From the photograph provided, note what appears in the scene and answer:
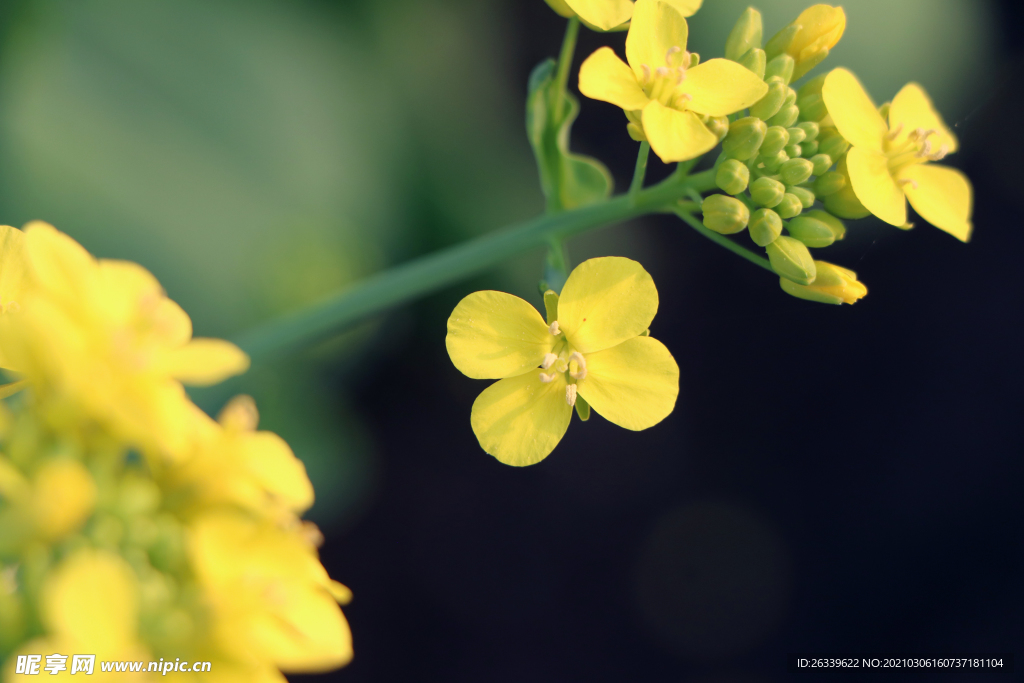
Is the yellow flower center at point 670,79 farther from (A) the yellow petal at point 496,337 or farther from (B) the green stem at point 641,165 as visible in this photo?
(A) the yellow petal at point 496,337

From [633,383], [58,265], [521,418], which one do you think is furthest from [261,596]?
[633,383]

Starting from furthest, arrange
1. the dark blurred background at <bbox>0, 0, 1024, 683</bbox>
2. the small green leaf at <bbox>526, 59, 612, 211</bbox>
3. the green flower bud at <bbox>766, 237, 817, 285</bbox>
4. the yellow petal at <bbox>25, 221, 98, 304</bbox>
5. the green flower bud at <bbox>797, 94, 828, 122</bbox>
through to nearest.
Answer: the dark blurred background at <bbox>0, 0, 1024, 683</bbox>
the small green leaf at <bbox>526, 59, 612, 211</bbox>
the green flower bud at <bbox>797, 94, 828, 122</bbox>
the green flower bud at <bbox>766, 237, 817, 285</bbox>
the yellow petal at <bbox>25, 221, 98, 304</bbox>

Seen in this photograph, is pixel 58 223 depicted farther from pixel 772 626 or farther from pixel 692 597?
pixel 772 626

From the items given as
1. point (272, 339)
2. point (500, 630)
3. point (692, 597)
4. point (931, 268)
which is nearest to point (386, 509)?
point (500, 630)

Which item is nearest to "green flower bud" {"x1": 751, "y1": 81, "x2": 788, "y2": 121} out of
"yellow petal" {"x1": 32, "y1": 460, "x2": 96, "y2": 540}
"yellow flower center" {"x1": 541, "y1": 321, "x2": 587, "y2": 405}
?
"yellow flower center" {"x1": 541, "y1": 321, "x2": 587, "y2": 405}

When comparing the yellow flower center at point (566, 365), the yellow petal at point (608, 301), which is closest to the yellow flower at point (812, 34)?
the yellow petal at point (608, 301)

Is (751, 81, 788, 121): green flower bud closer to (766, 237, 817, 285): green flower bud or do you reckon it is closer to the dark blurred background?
(766, 237, 817, 285): green flower bud

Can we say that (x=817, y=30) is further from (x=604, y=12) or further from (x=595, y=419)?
(x=595, y=419)

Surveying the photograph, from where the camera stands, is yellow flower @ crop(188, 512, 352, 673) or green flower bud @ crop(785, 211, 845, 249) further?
green flower bud @ crop(785, 211, 845, 249)
